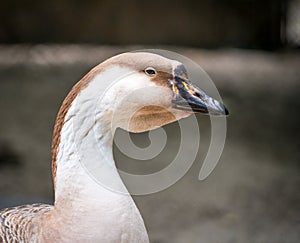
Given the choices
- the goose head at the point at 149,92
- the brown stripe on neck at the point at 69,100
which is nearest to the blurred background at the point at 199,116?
the brown stripe on neck at the point at 69,100

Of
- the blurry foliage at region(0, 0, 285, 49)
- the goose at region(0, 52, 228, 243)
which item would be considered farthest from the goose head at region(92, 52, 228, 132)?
the blurry foliage at region(0, 0, 285, 49)

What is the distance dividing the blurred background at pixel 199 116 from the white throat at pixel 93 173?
1073mm

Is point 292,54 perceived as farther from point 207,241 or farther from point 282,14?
point 207,241

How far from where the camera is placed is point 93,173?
1.92 metres

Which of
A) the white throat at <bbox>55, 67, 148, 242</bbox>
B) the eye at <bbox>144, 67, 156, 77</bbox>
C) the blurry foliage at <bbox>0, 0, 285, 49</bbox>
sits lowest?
the blurry foliage at <bbox>0, 0, 285, 49</bbox>

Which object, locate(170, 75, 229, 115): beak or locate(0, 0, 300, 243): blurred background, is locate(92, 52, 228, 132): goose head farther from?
locate(0, 0, 300, 243): blurred background

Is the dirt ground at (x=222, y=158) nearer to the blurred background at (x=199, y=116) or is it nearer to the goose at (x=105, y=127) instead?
the blurred background at (x=199, y=116)

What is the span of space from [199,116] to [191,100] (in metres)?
4.43

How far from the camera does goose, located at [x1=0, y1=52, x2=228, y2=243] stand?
6.27ft

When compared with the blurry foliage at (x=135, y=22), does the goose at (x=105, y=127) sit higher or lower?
higher

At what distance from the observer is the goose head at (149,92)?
1.92 m

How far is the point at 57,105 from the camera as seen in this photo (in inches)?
271

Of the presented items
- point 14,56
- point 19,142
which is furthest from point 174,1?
point 19,142

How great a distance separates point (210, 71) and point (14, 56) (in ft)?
10.5
